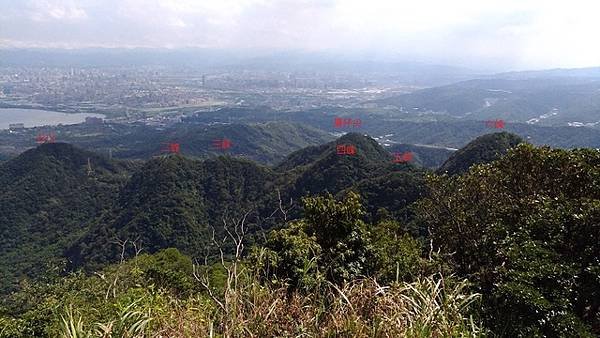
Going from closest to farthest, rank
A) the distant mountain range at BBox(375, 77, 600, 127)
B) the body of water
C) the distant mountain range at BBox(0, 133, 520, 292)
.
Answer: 1. the distant mountain range at BBox(0, 133, 520, 292)
2. the body of water
3. the distant mountain range at BBox(375, 77, 600, 127)

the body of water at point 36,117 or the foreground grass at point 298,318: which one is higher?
the foreground grass at point 298,318

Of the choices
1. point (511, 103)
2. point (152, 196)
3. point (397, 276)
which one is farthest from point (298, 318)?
point (511, 103)

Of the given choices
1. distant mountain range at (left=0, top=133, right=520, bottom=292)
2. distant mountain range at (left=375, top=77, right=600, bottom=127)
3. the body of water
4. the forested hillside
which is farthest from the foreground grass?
the body of water

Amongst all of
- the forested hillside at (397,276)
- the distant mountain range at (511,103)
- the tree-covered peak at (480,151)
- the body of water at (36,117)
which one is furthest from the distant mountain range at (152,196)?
the distant mountain range at (511,103)

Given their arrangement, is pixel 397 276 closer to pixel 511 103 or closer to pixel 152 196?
pixel 152 196

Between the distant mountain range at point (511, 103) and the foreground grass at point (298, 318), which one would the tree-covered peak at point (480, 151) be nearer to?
the foreground grass at point (298, 318)

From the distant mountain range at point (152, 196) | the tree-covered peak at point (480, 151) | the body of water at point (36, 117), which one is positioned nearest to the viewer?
the distant mountain range at point (152, 196)

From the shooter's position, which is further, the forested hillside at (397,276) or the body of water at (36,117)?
the body of water at (36,117)

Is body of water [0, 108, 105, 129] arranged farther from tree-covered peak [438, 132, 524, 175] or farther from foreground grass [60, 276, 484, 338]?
foreground grass [60, 276, 484, 338]

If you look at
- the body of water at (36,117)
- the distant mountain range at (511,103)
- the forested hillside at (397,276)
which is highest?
the forested hillside at (397,276)

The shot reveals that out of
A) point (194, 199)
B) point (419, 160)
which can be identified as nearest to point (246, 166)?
point (194, 199)
